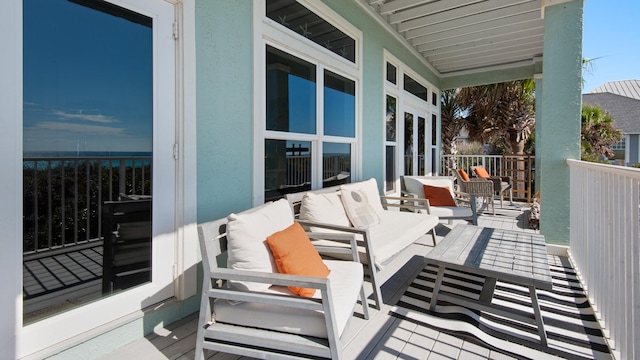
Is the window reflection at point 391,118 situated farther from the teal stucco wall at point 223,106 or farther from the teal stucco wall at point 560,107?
the teal stucco wall at point 223,106

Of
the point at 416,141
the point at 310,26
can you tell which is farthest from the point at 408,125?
the point at 310,26

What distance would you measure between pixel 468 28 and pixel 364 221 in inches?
158

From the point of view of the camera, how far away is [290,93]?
318 centimetres

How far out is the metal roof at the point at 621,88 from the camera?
25.3 metres

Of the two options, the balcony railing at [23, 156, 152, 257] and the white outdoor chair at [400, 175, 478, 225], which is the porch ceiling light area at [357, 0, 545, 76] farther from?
the balcony railing at [23, 156, 152, 257]

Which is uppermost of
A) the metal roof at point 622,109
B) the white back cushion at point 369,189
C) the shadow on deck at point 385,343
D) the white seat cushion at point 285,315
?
the metal roof at point 622,109

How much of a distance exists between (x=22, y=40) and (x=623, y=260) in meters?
3.38

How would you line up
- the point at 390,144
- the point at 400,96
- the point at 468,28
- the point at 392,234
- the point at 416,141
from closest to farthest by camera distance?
the point at 392,234 < the point at 468,28 < the point at 390,144 < the point at 400,96 < the point at 416,141

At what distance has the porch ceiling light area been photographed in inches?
172

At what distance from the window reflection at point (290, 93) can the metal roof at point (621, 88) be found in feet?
103

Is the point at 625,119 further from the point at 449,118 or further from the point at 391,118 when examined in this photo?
the point at 391,118

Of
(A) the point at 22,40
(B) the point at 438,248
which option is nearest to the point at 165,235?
(A) the point at 22,40

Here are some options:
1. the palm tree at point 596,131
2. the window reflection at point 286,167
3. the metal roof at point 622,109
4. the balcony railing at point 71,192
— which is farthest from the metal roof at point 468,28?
the metal roof at point 622,109

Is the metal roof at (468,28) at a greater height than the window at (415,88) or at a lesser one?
greater
